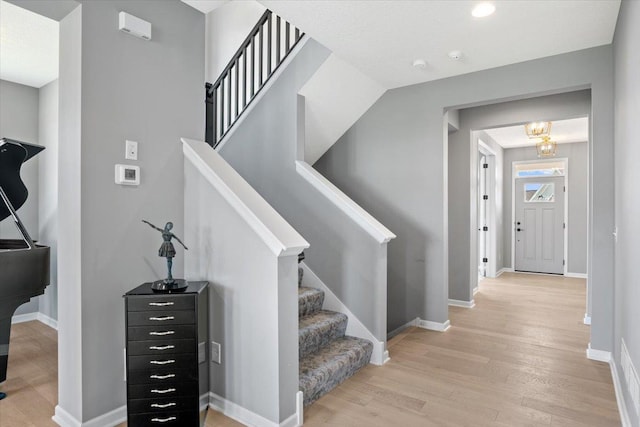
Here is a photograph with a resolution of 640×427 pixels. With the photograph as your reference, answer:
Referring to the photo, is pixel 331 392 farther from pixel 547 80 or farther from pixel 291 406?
pixel 547 80

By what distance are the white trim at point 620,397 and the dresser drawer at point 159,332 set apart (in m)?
2.44

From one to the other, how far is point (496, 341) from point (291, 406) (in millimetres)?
2356

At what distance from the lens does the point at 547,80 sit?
10.7ft

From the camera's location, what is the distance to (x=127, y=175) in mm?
2176

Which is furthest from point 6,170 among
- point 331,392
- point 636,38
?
point 636,38

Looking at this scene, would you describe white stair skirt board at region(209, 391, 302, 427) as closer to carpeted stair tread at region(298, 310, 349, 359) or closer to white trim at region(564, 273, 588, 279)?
carpeted stair tread at region(298, 310, 349, 359)

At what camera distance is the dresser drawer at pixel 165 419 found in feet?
6.34

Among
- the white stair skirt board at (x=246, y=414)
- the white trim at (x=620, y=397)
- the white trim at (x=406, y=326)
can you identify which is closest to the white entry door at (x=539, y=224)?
the white trim at (x=406, y=326)

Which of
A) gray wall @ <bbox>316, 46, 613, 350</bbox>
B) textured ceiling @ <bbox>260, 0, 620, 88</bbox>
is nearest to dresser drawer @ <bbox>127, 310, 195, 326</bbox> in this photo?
textured ceiling @ <bbox>260, 0, 620, 88</bbox>

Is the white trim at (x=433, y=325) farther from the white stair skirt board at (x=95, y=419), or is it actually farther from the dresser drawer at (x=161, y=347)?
the white stair skirt board at (x=95, y=419)

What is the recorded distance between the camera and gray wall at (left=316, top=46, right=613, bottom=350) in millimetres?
3018

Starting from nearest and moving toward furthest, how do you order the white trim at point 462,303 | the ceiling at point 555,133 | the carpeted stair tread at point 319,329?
the carpeted stair tread at point 319,329 < the white trim at point 462,303 < the ceiling at point 555,133

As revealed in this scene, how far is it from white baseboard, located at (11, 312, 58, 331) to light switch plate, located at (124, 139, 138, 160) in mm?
2862

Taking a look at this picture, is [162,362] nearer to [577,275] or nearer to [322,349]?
[322,349]
